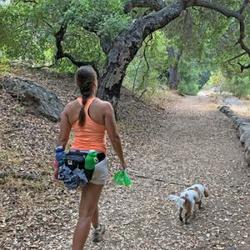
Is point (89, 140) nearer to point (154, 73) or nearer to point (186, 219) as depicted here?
point (186, 219)

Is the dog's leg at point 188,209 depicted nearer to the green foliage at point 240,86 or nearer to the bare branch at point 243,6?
the bare branch at point 243,6

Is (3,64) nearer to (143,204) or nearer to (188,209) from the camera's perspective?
(143,204)

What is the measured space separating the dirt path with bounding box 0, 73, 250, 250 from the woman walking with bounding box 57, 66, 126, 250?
2.89 feet

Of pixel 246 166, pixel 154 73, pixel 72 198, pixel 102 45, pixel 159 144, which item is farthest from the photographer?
pixel 154 73

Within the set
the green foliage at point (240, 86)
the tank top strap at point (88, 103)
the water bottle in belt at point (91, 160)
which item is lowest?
the green foliage at point (240, 86)

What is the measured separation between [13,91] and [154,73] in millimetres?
11943

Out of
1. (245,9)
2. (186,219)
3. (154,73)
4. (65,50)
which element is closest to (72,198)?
(186,219)

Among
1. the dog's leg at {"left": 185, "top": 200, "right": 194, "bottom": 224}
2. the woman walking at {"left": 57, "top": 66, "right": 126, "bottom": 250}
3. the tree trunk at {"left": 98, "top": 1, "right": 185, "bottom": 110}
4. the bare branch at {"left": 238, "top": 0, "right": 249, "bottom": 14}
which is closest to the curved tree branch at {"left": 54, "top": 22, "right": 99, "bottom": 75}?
the tree trunk at {"left": 98, "top": 1, "right": 185, "bottom": 110}

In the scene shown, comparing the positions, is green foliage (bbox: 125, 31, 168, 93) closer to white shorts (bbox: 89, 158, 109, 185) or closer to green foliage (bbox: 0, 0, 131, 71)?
green foliage (bbox: 0, 0, 131, 71)

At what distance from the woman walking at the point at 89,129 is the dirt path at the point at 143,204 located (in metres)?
0.88

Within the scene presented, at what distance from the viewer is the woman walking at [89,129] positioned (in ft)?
12.6

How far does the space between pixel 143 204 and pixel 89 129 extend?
259 centimetres

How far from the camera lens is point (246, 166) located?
840cm

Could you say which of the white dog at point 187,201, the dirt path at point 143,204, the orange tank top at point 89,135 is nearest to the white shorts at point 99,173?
the orange tank top at point 89,135
